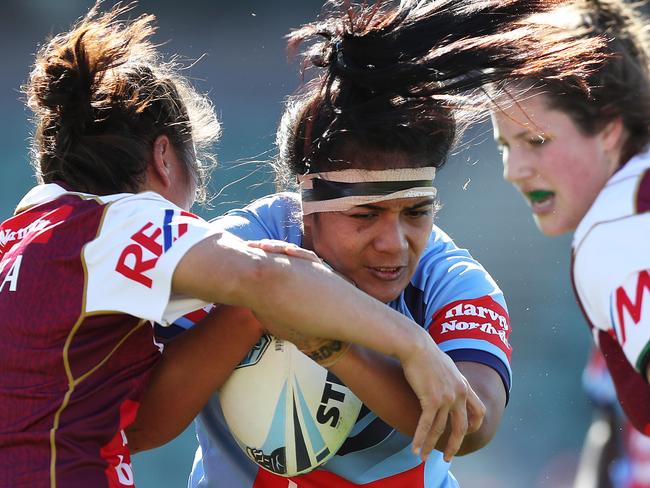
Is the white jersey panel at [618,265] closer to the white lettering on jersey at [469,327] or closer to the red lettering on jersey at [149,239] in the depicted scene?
the white lettering on jersey at [469,327]

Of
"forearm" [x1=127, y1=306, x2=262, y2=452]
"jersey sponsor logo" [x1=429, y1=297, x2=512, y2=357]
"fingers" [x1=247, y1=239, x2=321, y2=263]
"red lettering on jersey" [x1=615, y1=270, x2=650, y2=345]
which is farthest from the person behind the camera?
"jersey sponsor logo" [x1=429, y1=297, x2=512, y2=357]

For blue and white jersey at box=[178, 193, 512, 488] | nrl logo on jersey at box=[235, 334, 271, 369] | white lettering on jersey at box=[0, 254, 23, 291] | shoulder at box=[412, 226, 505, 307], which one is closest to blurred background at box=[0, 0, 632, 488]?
shoulder at box=[412, 226, 505, 307]

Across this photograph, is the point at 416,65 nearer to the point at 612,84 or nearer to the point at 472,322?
the point at 612,84

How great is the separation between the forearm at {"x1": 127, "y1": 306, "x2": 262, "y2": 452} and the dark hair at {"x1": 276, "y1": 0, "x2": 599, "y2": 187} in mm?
604

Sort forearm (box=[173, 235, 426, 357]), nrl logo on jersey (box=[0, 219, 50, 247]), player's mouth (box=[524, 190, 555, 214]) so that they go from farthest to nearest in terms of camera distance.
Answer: player's mouth (box=[524, 190, 555, 214]), nrl logo on jersey (box=[0, 219, 50, 247]), forearm (box=[173, 235, 426, 357])

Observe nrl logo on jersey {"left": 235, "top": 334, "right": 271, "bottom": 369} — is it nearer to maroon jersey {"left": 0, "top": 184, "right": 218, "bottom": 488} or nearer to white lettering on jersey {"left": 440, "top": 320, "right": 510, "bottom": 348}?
maroon jersey {"left": 0, "top": 184, "right": 218, "bottom": 488}

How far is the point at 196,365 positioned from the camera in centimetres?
270

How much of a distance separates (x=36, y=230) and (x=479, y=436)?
1.26m

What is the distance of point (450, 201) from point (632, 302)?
19.5 ft

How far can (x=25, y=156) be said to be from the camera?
8398 millimetres

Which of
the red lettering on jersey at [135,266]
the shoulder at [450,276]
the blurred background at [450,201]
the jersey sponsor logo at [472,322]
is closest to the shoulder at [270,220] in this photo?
the shoulder at [450,276]

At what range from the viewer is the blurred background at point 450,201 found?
686 centimetres

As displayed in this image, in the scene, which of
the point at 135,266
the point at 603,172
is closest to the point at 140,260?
the point at 135,266

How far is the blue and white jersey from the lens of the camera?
2.89 meters
